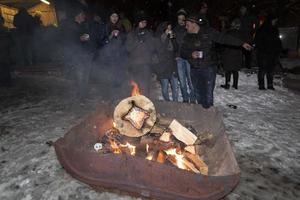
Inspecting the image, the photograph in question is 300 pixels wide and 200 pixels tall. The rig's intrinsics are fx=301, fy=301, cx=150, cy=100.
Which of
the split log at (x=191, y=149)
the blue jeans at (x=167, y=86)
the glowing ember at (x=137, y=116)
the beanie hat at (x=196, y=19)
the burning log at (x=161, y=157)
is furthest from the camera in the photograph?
the blue jeans at (x=167, y=86)

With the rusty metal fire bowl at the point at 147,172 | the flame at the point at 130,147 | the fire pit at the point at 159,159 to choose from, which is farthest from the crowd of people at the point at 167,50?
the rusty metal fire bowl at the point at 147,172

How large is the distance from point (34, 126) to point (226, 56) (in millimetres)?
6318

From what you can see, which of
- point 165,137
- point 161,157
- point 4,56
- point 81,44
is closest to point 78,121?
point 81,44

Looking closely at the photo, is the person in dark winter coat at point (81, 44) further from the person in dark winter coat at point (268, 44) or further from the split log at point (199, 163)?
the person in dark winter coat at point (268, 44)

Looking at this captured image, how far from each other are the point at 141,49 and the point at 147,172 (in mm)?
3992

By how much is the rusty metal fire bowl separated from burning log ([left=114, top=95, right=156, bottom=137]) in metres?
0.53

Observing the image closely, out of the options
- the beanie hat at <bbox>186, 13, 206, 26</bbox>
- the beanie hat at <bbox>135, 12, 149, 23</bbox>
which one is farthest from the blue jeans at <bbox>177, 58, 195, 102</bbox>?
the beanie hat at <bbox>186, 13, 206, 26</bbox>

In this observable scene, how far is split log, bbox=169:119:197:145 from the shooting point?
4.85 meters

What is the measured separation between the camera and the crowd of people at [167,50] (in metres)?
6.36

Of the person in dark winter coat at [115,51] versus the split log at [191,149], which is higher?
the person in dark winter coat at [115,51]

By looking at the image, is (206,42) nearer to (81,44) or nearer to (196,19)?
(196,19)

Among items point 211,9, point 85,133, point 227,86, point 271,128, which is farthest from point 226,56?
point 211,9

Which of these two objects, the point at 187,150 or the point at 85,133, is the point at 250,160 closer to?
the point at 187,150

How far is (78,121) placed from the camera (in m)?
7.33
